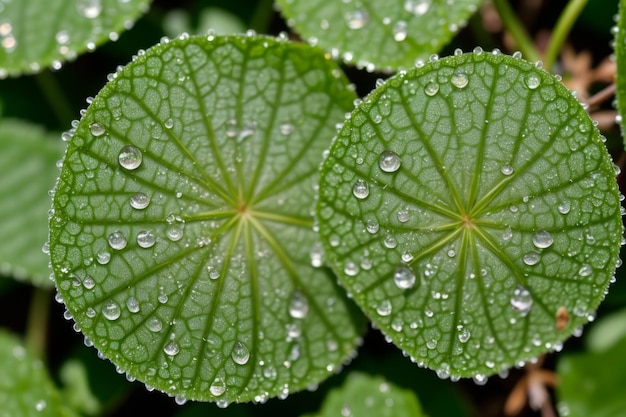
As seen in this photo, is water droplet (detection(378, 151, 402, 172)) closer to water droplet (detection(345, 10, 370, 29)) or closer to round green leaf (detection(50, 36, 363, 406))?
round green leaf (detection(50, 36, 363, 406))

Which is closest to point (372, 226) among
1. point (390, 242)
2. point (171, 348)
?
point (390, 242)

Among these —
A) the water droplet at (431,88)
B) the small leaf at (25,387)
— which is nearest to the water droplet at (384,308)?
the water droplet at (431,88)

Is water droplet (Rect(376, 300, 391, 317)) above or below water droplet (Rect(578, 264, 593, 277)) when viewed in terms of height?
below

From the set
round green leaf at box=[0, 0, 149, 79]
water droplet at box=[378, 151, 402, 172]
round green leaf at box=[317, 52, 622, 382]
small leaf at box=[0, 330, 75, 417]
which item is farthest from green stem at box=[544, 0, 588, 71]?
small leaf at box=[0, 330, 75, 417]

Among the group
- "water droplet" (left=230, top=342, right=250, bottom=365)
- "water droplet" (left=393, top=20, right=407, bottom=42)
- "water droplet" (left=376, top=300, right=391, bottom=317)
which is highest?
"water droplet" (left=393, top=20, right=407, bottom=42)

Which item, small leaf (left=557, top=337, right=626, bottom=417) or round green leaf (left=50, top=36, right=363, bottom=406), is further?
small leaf (left=557, top=337, right=626, bottom=417)

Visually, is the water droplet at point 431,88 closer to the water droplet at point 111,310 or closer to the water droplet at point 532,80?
the water droplet at point 532,80
